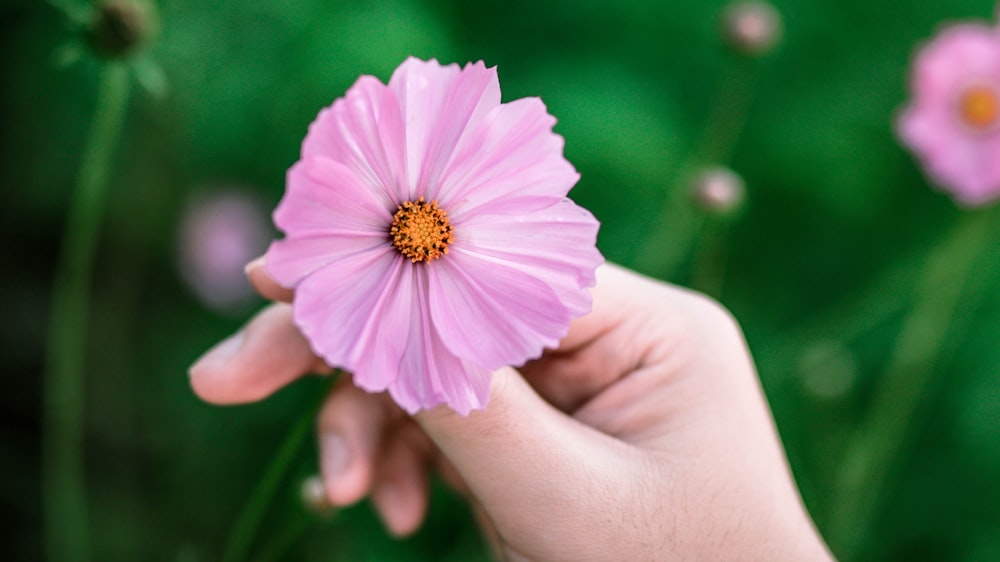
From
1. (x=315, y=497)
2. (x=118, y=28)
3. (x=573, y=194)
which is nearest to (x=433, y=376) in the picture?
(x=315, y=497)

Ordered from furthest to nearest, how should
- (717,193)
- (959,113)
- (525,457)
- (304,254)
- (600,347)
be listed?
(959,113) → (717,193) → (600,347) → (525,457) → (304,254)

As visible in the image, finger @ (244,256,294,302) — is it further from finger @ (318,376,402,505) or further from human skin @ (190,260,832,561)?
finger @ (318,376,402,505)

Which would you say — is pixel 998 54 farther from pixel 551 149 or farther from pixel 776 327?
pixel 551 149

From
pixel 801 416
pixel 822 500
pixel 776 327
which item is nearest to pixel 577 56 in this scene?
pixel 776 327

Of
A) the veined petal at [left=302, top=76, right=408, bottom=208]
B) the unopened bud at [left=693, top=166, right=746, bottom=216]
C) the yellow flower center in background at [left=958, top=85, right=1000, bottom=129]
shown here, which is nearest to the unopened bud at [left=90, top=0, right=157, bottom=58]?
the veined petal at [left=302, top=76, right=408, bottom=208]

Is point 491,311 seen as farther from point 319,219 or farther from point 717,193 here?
point 717,193

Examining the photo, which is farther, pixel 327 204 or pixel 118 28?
pixel 118 28
